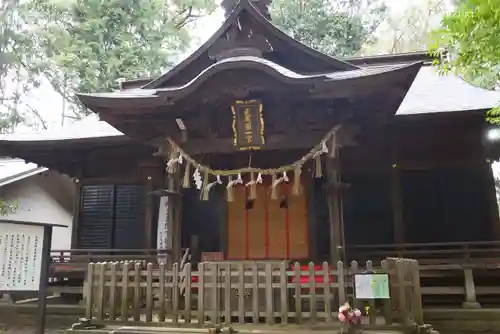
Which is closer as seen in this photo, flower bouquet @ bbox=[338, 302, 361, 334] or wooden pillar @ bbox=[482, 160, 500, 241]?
flower bouquet @ bbox=[338, 302, 361, 334]

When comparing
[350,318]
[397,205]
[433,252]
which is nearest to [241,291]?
[350,318]

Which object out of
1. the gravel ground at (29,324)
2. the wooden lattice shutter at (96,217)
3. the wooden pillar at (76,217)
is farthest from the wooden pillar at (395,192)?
the wooden pillar at (76,217)

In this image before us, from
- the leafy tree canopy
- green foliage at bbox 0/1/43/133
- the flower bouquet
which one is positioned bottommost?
the flower bouquet

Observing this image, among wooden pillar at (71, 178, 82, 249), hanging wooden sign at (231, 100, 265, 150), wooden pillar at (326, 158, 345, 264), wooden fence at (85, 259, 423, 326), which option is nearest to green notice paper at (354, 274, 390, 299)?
wooden fence at (85, 259, 423, 326)

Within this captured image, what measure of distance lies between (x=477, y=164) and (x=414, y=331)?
16.9ft

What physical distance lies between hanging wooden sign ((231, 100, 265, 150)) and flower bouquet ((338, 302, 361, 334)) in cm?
367

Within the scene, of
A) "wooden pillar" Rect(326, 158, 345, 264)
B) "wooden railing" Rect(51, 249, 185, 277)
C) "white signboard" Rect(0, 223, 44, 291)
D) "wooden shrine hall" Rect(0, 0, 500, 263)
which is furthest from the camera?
"wooden railing" Rect(51, 249, 185, 277)

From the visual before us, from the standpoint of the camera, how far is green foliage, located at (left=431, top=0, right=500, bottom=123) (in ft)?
16.2

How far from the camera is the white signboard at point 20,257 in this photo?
6328 mm

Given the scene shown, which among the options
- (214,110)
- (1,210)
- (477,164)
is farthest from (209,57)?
(1,210)

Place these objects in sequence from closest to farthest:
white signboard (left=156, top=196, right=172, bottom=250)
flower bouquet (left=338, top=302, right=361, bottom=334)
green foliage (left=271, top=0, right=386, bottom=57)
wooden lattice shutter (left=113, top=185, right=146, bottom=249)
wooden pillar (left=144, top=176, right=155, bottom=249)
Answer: flower bouquet (left=338, top=302, right=361, bottom=334)
white signboard (left=156, top=196, right=172, bottom=250)
wooden pillar (left=144, top=176, right=155, bottom=249)
wooden lattice shutter (left=113, top=185, right=146, bottom=249)
green foliage (left=271, top=0, right=386, bottom=57)

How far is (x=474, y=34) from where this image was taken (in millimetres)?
5223

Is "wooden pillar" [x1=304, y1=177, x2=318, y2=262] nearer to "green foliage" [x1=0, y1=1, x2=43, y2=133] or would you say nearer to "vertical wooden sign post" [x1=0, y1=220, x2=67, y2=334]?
"vertical wooden sign post" [x1=0, y1=220, x2=67, y2=334]

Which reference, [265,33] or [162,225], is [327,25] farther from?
[162,225]
